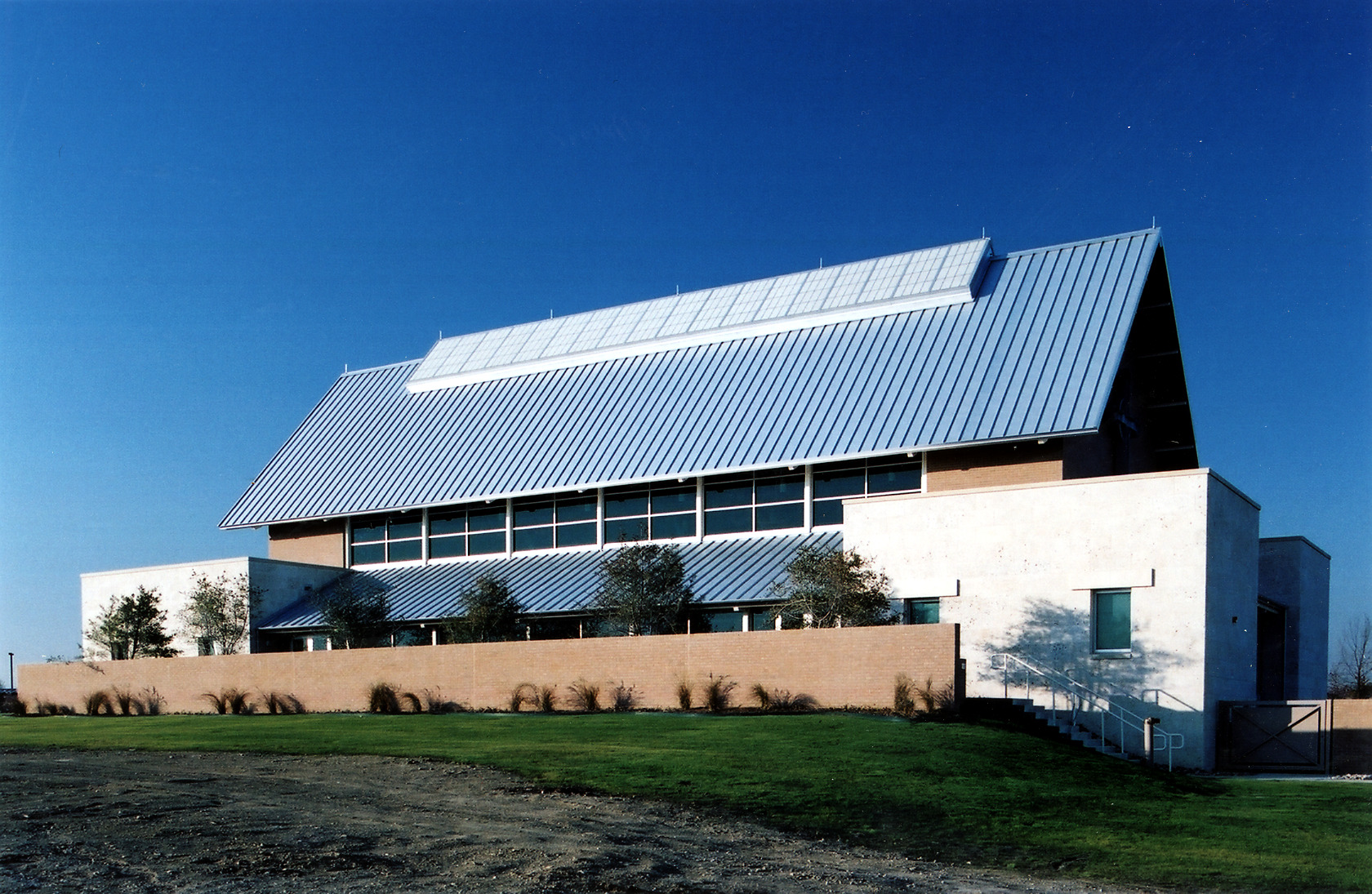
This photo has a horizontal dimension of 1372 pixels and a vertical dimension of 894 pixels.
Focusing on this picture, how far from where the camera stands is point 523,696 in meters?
30.8

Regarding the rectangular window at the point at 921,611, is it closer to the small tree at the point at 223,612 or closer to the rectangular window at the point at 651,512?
the rectangular window at the point at 651,512

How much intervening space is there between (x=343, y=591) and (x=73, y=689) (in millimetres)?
9594

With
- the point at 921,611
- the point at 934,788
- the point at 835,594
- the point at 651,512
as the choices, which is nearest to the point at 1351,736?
the point at 921,611

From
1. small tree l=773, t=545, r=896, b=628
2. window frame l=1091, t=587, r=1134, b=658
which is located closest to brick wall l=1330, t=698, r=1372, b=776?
window frame l=1091, t=587, r=1134, b=658

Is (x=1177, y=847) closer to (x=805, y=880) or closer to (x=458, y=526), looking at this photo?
(x=805, y=880)

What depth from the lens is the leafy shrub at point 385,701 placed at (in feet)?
107

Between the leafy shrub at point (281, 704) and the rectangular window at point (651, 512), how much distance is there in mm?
10354

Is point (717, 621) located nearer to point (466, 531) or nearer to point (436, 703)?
point (436, 703)

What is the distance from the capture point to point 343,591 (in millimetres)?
39594

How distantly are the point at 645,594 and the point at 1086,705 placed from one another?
11217 millimetres

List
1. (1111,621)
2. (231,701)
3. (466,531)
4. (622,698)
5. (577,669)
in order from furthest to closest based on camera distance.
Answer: (466,531)
(231,701)
(577,669)
(622,698)
(1111,621)

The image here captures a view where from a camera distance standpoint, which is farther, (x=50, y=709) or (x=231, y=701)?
(x=50, y=709)

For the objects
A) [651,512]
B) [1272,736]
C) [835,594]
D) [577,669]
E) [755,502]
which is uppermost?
[755,502]

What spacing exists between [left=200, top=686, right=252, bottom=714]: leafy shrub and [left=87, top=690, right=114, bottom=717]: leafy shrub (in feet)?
16.5
